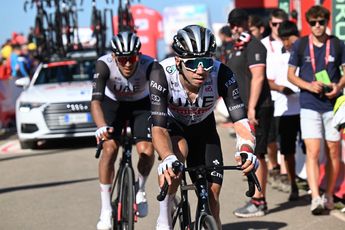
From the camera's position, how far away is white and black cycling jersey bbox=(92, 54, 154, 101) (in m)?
6.68

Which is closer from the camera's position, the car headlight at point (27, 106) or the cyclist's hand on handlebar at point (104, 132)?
the cyclist's hand on handlebar at point (104, 132)

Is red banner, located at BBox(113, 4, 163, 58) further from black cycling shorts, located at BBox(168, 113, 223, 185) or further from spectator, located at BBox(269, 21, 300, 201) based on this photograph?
black cycling shorts, located at BBox(168, 113, 223, 185)

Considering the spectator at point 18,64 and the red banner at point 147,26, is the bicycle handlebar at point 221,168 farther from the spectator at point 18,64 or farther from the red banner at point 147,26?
the red banner at point 147,26

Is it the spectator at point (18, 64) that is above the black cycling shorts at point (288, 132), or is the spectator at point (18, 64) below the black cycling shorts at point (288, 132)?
below

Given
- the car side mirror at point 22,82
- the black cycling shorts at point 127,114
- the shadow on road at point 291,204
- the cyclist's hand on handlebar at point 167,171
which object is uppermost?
the cyclist's hand on handlebar at point 167,171

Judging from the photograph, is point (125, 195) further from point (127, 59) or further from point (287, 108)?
point (287, 108)

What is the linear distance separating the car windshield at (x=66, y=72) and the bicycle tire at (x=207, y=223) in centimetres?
1011

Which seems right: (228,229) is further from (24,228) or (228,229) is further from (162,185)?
(162,185)

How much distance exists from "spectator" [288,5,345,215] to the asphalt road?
0.38 meters

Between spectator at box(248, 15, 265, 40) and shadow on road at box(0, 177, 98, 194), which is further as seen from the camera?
shadow on road at box(0, 177, 98, 194)

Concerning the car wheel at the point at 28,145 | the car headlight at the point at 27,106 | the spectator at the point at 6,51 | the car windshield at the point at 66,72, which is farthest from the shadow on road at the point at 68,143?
the spectator at the point at 6,51

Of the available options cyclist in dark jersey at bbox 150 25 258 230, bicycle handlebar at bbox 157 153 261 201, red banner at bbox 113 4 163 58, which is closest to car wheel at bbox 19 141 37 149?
cyclist in dark jersey at bbox 150 25 258 230

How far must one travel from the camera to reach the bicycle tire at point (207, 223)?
4496 mm

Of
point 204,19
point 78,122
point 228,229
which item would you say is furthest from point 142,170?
point 204,19
